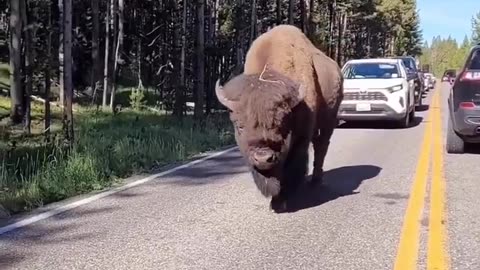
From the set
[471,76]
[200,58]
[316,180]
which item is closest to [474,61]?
[471,76]

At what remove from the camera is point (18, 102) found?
21.0m

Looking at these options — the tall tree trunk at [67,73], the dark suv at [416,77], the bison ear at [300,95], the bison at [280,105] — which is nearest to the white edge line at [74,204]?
the bison at [280,105]

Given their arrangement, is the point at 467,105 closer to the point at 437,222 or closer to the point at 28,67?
the point at 437,222

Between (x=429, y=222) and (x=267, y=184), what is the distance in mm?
1707

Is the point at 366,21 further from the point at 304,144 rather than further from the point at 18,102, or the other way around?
the point at 304,144

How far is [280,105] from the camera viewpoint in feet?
21.4

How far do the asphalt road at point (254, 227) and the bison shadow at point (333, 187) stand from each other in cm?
2

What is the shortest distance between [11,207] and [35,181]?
3.23 ft


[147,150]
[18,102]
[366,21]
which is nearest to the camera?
[147,150]

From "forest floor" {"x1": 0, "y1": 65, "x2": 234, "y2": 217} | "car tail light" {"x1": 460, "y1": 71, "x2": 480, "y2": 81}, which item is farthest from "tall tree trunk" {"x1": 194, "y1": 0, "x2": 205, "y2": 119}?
"car tail light" {"x1": 460, "y1": 71, "x2": 480, "y2": 81}

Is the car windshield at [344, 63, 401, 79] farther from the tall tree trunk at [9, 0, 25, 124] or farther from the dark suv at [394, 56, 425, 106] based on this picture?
the tall tree trunk at [9, 0, 25, 124]

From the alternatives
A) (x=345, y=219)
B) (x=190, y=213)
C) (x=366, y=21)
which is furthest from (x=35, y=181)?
(x=366, y=21)

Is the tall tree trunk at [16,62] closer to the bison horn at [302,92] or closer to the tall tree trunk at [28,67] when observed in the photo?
the tall tree trunk at [28,67]

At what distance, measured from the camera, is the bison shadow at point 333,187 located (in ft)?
26.1
